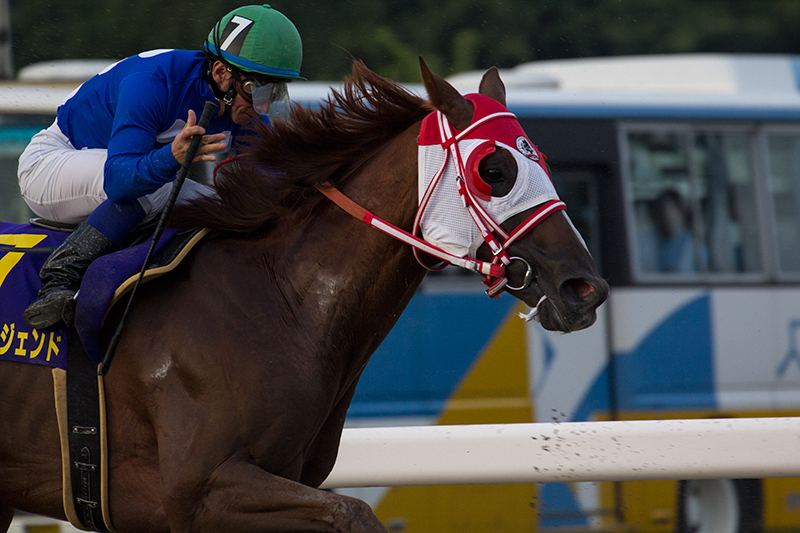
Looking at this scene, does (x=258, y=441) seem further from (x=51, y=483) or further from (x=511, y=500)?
(x=511, y=500)

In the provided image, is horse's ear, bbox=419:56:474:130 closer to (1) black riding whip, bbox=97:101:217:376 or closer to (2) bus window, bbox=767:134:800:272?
(1) black riding whip, bbox=97:101:217:376

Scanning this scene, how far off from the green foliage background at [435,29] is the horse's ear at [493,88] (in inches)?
195

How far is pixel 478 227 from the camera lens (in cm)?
262

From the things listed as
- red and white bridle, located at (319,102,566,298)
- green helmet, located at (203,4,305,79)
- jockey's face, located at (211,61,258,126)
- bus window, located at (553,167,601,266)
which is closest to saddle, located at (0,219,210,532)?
jockey's face, located at (211,61,258,126)

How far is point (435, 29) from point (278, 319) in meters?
12.2

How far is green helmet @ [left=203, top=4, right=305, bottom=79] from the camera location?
2861mm

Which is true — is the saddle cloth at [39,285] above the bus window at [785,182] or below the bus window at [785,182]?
below

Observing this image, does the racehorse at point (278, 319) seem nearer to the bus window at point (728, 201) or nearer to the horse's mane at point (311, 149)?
the horse's mane at point (311, 149)

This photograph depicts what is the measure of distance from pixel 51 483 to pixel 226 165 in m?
1.15

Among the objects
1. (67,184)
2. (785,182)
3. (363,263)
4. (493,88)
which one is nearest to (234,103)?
(67,184)

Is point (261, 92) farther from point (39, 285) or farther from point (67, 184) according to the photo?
point (39, 285)

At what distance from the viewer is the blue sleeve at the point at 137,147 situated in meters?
2.68

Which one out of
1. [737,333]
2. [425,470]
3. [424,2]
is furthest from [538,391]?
[424,2]

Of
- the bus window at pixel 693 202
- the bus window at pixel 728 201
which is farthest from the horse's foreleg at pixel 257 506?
the bus window at pixel 728 201
